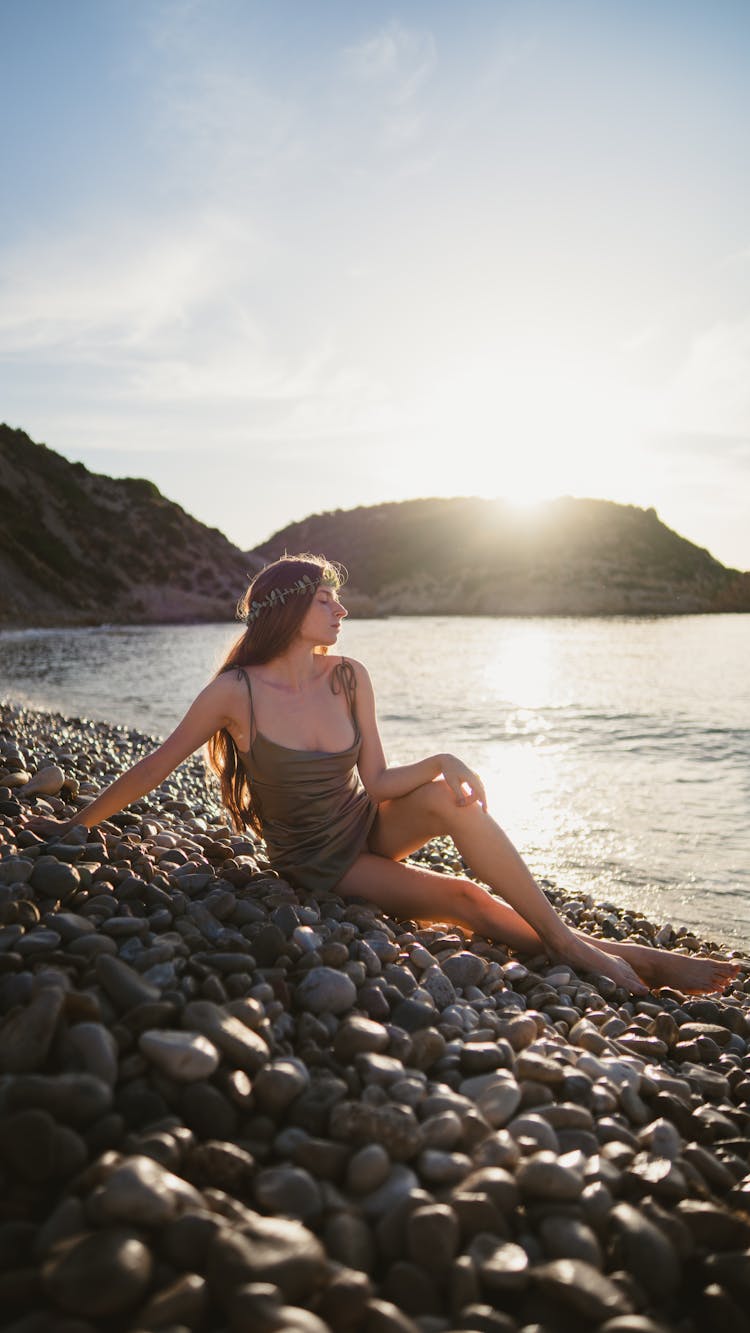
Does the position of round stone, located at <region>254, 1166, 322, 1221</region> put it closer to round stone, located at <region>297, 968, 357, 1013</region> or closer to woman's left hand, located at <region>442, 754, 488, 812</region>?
round stone, located at <region>297, 968, 357, 1013</region>

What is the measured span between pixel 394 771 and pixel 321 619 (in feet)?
2.95

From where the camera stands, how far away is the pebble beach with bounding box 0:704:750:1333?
6.05ft

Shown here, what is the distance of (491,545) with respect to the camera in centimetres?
9756

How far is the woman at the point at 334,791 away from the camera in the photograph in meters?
4.33

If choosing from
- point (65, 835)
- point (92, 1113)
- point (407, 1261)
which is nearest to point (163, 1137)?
point (92, 1113)

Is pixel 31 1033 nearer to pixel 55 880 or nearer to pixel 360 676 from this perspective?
pixel 55 880

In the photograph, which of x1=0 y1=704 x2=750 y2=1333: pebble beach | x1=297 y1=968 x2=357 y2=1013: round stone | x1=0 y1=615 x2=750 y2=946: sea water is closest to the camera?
x1=0 y1=704 x2=750 y2=1333: pebble beach

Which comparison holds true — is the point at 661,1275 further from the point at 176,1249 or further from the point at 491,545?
the point at 491,545

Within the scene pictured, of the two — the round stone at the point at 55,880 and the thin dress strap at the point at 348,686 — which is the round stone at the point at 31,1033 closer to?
the round stone at the point at 55,880

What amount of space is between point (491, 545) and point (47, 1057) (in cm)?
9736

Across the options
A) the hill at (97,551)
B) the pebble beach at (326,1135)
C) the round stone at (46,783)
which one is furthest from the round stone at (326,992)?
the hill at (97,551)

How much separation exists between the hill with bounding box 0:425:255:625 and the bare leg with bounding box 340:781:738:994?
47.6 metres

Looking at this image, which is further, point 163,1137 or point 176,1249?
point 163,1137

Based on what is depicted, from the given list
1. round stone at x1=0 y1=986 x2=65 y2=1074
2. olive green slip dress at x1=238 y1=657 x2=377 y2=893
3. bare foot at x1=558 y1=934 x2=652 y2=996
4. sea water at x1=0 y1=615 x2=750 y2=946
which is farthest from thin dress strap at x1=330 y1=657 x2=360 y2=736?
→ sea water at x1=0 y1=615 x2=750 y2=946
